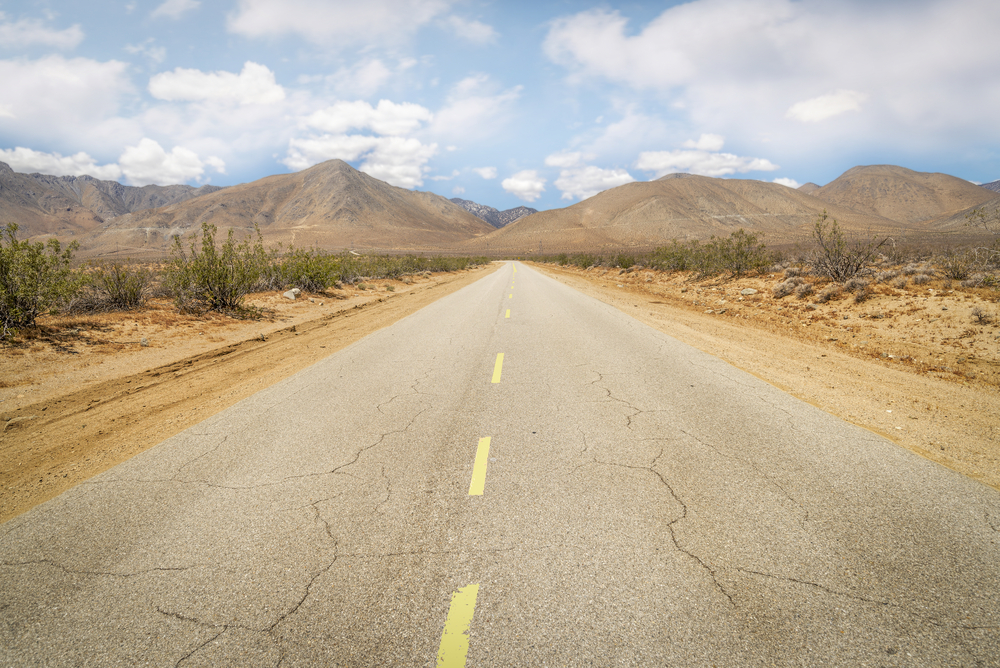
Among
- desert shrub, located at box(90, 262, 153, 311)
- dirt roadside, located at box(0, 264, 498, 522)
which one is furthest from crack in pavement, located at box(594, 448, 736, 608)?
desert shrub, located at box(90, 262, 153, 311)

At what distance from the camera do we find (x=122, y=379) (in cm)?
684

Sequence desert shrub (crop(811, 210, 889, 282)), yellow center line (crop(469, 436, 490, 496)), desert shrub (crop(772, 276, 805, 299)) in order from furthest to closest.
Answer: desert shrub (crop(772, 276, 805, 299))
desert shrub (crop(811, 210, 889, 282))
yellow center line (crop(469, 436, 490, 496))

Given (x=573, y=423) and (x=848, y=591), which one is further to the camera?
(x=573, y=423)

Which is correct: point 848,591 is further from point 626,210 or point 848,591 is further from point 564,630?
point 626,210

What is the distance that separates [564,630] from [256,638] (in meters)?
1.58

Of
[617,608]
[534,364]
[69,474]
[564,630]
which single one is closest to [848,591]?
[617,608]

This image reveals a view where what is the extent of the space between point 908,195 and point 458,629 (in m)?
257

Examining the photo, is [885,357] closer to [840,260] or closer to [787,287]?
[787,287]

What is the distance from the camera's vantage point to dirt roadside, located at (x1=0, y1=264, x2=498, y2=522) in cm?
420

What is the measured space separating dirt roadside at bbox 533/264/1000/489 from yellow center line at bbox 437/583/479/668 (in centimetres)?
447

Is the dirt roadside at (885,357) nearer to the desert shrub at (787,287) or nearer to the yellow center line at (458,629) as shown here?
the desert shrub at (787,287)

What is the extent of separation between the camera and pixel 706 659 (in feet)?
6.49

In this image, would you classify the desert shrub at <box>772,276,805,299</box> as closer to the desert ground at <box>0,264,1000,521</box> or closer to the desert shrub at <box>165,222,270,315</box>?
the desert ground at <box>0,264,1000,521</box>

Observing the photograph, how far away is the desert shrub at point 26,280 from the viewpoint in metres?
7.86
